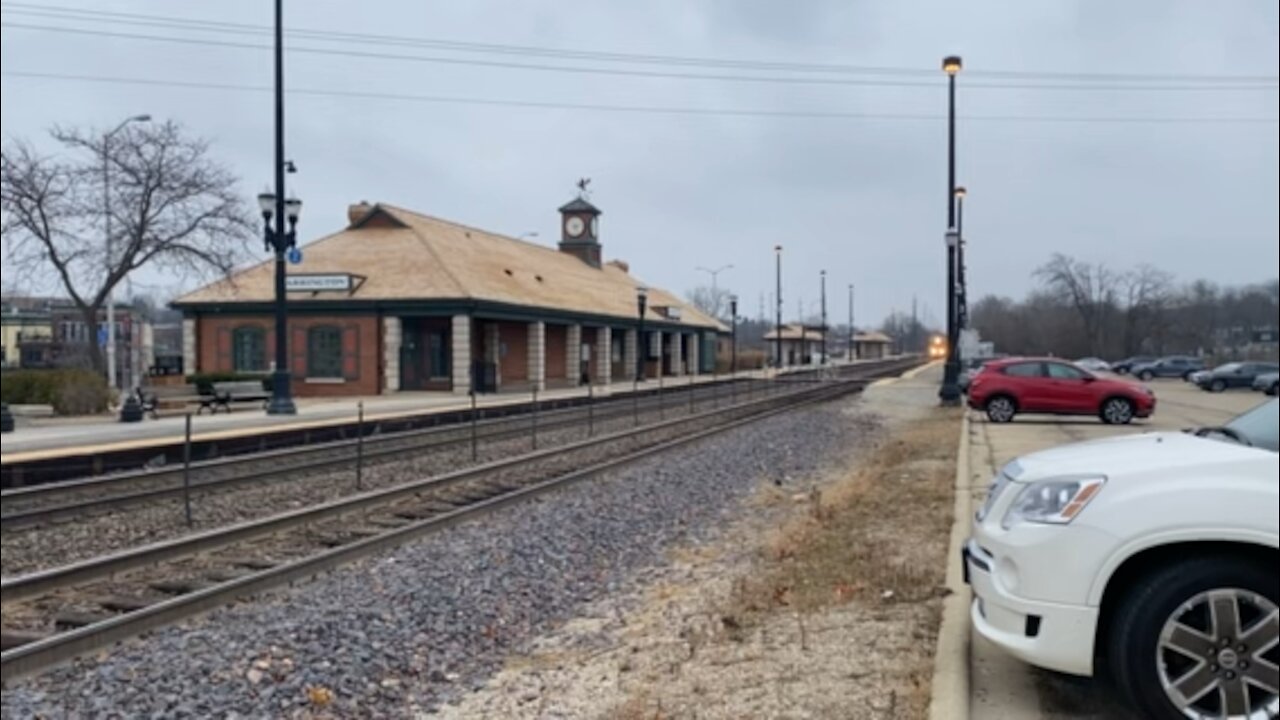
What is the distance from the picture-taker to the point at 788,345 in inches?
3999

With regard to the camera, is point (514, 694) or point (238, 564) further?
point (238, 564)

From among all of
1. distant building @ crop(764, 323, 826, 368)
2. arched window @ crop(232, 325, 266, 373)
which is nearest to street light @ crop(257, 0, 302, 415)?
arched window @ crop(232, 325, 266, 373)

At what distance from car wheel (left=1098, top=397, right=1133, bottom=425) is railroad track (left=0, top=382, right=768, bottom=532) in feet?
38.6

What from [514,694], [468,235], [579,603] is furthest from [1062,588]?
[468,235]

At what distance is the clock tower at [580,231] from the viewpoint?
58125 mm

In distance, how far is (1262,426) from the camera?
167 inches

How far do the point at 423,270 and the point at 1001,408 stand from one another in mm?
22371

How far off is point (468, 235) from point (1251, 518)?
43717 mm

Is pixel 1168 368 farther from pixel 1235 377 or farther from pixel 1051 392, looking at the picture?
pixel 1051 392

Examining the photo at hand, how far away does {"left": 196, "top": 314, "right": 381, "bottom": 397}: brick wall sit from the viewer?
35562 mm

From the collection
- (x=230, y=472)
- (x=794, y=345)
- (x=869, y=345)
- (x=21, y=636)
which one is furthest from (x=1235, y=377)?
(x=869, y=345)

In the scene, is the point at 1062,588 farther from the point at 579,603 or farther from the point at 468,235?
the point at 468,235

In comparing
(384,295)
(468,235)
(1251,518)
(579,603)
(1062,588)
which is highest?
(468,235)

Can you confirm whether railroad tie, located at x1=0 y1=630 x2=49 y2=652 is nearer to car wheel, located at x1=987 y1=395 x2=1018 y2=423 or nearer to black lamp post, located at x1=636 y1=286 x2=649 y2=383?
car wheel, located at x1=987 y1=395 x2=1018 y2=423
